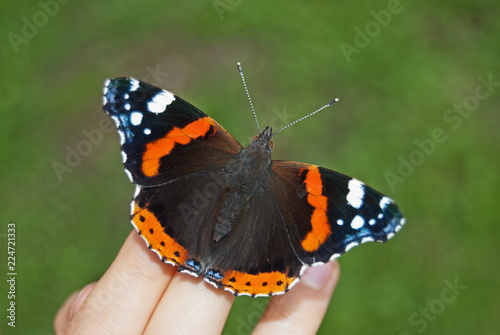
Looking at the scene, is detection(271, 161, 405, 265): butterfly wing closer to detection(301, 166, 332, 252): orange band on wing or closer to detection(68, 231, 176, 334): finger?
detection(301, 166, 332, 252): orange band on wing

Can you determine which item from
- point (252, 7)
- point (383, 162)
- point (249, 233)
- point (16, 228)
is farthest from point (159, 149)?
point (252, 7)

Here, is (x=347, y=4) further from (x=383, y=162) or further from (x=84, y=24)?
(x=84, y=24)

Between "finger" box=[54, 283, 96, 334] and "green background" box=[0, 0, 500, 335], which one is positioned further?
"green background" box=[0, 0, 500, 335]

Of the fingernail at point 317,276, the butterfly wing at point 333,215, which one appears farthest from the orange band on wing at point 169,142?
the fingernail at point 317,276

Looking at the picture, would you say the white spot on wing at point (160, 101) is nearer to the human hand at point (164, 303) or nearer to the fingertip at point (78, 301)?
the human hand at point (164, 303)

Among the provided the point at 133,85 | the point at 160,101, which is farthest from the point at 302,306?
the point at 133,85
